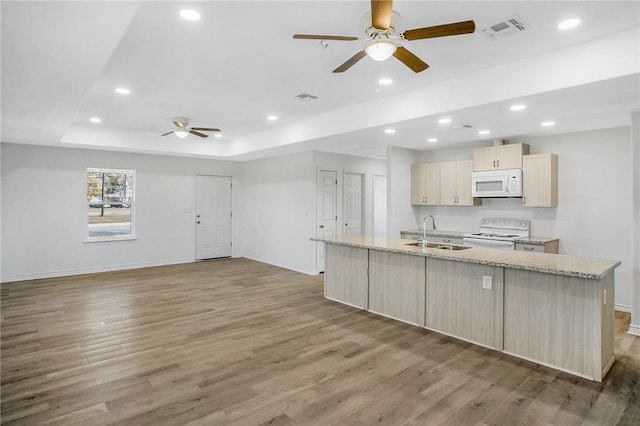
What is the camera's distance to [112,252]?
7457 millimetres

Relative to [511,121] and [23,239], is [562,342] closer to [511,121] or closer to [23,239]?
[511,121]

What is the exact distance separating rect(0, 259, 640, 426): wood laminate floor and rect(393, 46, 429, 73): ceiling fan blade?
250 cm

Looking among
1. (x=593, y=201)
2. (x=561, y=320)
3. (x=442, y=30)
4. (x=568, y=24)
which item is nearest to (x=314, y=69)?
(x=442, y=30)

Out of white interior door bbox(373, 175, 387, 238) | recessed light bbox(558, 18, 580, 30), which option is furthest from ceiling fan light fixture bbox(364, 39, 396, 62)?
white interior door bbox(373, 175, 387, 238)

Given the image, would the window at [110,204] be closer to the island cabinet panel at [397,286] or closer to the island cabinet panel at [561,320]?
the island cabinet panel at [397,286]

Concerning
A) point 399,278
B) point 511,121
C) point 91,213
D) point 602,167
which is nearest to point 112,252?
point 91,213

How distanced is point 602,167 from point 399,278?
335 centimetres

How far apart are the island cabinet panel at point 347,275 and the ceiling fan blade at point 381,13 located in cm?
304

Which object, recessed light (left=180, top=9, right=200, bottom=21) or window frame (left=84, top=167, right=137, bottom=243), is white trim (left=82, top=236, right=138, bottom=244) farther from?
recessed light (left=180, top=9, right=200, bottom=21)

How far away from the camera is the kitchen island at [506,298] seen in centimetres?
292

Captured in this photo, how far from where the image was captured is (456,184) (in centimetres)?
631

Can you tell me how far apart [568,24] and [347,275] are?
11.9ft

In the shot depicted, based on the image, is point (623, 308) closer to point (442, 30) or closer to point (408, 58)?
point (408, 58)

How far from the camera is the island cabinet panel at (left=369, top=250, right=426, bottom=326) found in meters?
4.13
